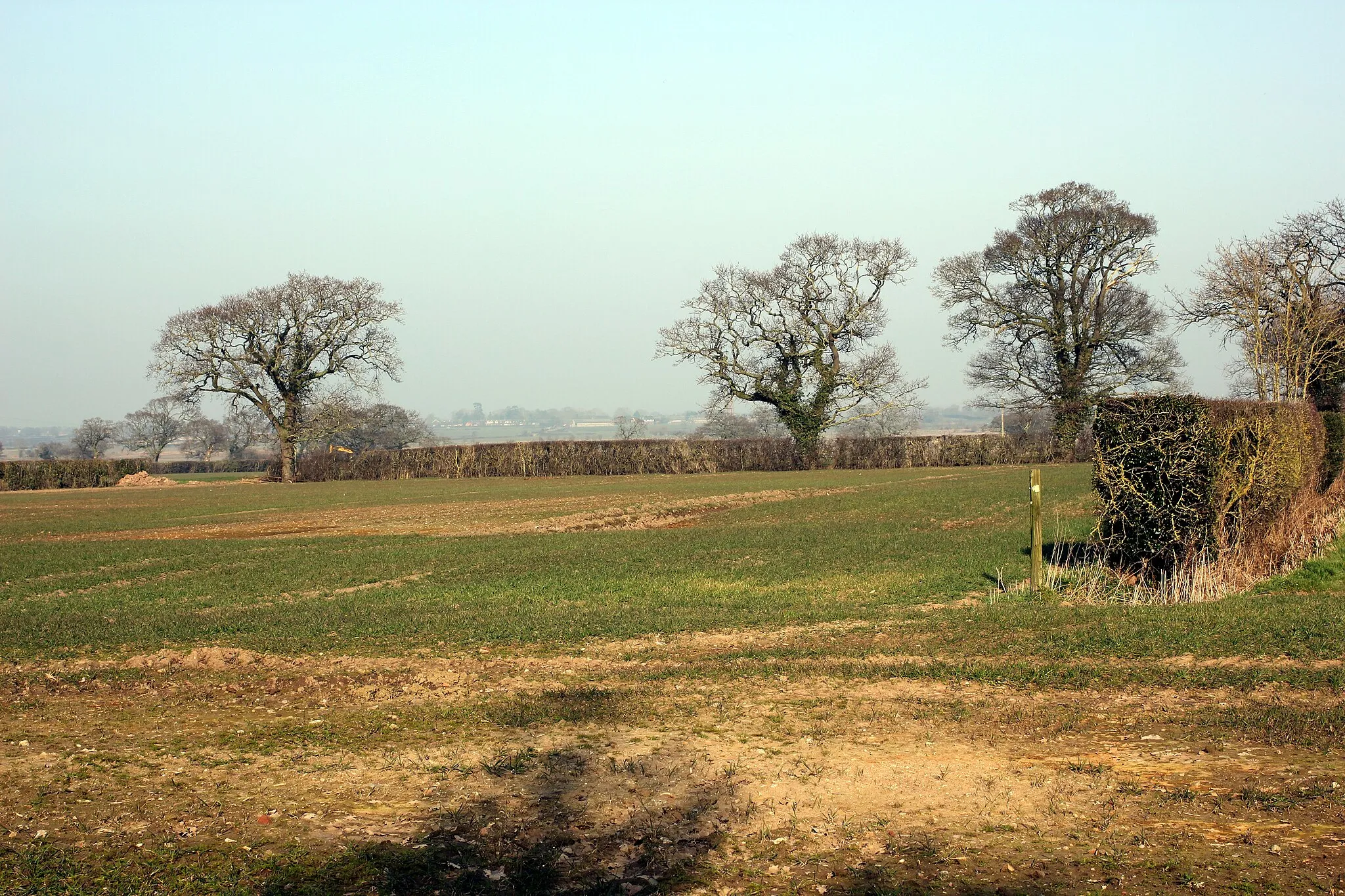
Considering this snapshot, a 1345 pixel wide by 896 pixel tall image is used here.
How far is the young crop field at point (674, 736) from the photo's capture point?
16.7 ft

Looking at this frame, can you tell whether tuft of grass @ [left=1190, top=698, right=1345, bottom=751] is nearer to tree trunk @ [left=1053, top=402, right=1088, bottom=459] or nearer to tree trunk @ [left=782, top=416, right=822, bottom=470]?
tree trunk @ [left=1053, top=402, right=1088, bottom=459]

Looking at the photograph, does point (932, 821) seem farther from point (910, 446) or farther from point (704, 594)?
point (910, 446)

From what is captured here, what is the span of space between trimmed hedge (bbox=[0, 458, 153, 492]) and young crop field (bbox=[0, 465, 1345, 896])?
5639 centimetres

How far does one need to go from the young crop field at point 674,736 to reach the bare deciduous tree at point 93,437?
122 m

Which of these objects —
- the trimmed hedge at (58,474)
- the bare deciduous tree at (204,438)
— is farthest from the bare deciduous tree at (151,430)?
the trimmed hedge at (58,474)

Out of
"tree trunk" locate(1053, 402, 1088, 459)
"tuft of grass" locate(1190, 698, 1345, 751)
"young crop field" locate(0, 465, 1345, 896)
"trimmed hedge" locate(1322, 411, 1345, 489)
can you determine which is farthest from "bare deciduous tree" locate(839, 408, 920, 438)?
"tuft of grass" locate(1190, 698, 1345, 751)

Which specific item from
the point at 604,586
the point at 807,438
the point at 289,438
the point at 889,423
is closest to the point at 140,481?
the point at 289,438

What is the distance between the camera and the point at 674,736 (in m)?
7.48

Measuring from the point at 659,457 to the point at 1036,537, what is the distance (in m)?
50.9

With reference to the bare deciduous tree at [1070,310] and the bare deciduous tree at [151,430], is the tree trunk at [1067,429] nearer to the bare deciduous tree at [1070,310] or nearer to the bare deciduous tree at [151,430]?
the bare deciduous tree at [1070,310]

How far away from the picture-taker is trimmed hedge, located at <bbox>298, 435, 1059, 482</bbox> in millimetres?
62562

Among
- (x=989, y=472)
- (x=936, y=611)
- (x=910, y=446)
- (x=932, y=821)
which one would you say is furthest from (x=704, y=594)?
(x=910, y=446)

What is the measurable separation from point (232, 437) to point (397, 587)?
11792 centimetres

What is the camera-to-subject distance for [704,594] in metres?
15.0
